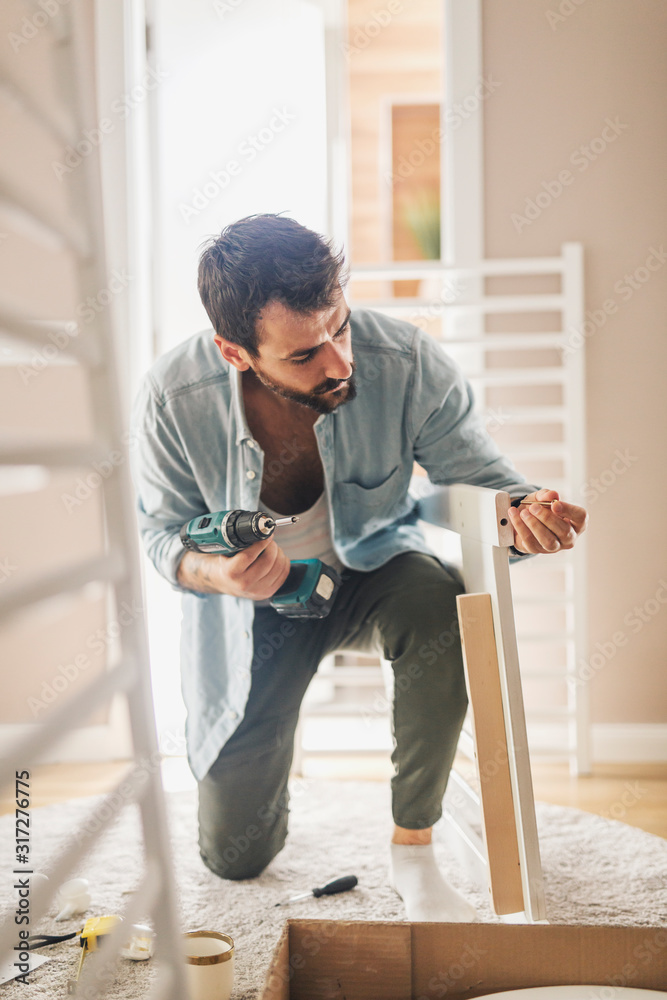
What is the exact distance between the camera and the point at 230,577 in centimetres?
118

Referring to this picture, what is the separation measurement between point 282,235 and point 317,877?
1.10m

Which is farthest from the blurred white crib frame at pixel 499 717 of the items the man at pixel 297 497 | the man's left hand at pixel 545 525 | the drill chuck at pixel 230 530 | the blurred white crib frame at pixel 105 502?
the blurred white crib frame at pixel 105 502

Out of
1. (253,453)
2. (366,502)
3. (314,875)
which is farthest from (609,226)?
(314,875)

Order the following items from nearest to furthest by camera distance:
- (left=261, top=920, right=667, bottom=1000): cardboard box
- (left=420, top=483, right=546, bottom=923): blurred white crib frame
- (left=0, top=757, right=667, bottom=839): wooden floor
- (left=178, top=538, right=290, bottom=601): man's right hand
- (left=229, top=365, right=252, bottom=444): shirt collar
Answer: (left=261, top=920, right=667, bottom=1000): cardboard box, (left=420, top=483, right=546, bottom=923): blurred white crib frame, (left=178, top=538, right=290, bottom=601): man's right hand, (left=229, top=365, right=252, bottom=444): shirt collar, (left=0, top=757, right=667, bottom=839): wooden floor

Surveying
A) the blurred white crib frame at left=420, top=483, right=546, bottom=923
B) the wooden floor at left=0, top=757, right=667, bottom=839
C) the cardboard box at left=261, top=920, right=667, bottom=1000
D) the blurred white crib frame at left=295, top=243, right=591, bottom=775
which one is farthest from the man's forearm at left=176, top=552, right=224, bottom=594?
the blurred white crib frame at left=295, top=243, right=591, bottom=775

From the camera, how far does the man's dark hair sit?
1226mm

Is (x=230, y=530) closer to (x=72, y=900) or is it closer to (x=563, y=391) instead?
(x=72, y=900)

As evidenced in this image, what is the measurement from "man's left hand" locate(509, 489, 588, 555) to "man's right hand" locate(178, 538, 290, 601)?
348 mm

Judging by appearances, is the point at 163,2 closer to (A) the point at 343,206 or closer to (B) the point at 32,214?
(A) the point at 343,206

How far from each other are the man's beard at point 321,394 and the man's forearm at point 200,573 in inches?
11.5

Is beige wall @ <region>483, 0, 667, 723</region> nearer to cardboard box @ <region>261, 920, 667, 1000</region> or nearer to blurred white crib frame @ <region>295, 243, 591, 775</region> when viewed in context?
blurred white crib frame @ <region>295, 243, 591, 775</region>

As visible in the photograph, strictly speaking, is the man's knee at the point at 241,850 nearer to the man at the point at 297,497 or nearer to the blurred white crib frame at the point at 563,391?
the man at the point at 297,497

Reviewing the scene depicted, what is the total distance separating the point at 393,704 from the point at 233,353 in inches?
25.2

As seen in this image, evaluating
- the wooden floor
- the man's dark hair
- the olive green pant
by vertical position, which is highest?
the man's dark hair
